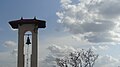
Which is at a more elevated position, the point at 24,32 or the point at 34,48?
the point at 24,32

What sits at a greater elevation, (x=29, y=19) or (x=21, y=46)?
(x=29, y=19)

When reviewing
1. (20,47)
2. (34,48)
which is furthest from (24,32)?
(34,48)

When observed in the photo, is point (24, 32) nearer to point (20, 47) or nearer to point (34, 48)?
point (20, 47)

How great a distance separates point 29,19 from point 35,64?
3231 millimetres

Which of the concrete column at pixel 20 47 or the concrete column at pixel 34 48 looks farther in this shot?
the concrete column at pixel 20 47

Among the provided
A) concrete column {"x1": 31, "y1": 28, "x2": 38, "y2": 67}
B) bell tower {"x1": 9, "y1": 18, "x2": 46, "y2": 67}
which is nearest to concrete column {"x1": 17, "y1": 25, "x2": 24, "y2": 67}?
bell tower {"x1": 9, "y1": 18, "x2": 46, "y2": 67}

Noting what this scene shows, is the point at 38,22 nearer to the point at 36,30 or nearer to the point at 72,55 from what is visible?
the point at 36,30

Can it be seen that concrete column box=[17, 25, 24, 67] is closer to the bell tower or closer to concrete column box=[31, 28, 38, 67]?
the bell tower

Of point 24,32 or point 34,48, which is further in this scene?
point 24,32

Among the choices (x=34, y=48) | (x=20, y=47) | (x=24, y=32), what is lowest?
(x=34, y=48)

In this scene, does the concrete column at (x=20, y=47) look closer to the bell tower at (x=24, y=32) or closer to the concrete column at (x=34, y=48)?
the bell tower at (x=24, y=32)

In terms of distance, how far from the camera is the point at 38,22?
71.5 ft

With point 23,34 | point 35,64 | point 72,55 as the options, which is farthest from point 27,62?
point 72,55

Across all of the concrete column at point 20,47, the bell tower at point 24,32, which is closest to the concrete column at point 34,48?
the bell tower at point 24,32
